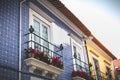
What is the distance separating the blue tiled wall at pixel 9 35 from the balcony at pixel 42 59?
547mm

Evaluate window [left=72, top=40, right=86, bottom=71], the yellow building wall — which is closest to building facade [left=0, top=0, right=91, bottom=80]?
window [left=72, top=40, right=86, bottom=71]

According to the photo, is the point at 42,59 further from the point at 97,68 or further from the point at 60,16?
the point at 97,68

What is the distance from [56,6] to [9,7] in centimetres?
357

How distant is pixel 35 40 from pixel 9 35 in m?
1.64

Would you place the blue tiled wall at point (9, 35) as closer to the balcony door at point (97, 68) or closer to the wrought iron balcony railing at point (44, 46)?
the wrought iron balcony railing at point (44, 46)

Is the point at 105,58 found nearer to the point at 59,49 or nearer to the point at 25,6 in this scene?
the point at 59,49

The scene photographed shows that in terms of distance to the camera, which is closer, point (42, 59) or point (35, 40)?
point (42, 59)

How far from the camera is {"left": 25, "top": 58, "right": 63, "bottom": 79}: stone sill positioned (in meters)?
7.55

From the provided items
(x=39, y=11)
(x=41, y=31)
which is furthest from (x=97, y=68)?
(x=39, y=11)

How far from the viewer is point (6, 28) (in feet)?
24.1

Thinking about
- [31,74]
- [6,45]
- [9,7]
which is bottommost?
[31,74]


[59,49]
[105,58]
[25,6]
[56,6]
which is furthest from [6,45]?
[105,58]

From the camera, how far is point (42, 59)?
26.5 feet

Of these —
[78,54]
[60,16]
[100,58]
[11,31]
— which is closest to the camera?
[11,31]
